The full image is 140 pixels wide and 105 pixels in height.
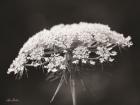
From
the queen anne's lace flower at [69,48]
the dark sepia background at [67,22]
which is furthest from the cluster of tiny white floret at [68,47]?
the dark sepia background at [67,22]

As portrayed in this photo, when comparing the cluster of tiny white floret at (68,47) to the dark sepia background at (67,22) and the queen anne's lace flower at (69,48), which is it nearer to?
the queen anne's lace flower at (69,48)

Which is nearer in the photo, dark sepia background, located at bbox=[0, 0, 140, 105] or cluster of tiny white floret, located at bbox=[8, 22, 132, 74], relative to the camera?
cluster of tiny white floret, located at bbox=[8, 22, 132, 74]

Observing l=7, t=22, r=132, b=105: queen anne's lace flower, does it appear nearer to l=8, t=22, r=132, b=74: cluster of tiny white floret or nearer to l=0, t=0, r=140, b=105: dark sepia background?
l=8, t=22, r=132, b=74: cluster of tiny white floret

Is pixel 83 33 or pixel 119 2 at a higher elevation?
pixel 119 2

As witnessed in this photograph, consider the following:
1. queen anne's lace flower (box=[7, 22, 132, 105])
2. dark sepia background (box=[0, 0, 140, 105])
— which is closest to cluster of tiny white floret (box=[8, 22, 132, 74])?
queen anne's lace flower (box=[7, 22, 132, 105])

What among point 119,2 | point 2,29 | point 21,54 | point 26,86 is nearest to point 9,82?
point 26,86

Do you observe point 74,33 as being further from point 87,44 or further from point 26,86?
point 26,86
